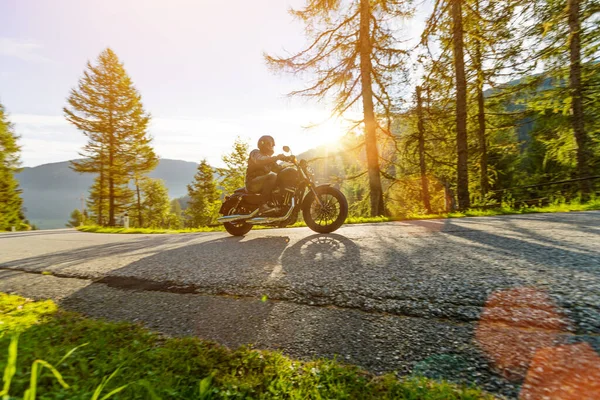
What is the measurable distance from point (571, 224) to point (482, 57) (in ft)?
26.0

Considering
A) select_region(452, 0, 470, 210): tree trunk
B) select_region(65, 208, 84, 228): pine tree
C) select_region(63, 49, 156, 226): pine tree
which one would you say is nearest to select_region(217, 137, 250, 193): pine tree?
select_region(63, 49, 156, 226): pine tree

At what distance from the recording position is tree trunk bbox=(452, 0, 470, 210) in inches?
370

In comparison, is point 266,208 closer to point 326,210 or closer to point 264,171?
point 264,171

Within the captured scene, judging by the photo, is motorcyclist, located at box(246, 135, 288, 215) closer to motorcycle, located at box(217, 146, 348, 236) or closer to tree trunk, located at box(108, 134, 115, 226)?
motorcycle, located at box(217, 146, 348, 236)

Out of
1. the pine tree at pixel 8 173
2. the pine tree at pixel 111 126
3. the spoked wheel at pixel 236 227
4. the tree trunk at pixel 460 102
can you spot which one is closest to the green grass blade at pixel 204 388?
the spoked wheel at pixel 236 227

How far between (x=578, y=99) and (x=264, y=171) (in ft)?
37.2

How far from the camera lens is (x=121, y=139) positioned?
71.4 ft

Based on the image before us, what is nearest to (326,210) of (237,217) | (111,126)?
(237,217)

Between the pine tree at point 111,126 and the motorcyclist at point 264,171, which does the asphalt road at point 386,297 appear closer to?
the motorcyclist at point 264,171

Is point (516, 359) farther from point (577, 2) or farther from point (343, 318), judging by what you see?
point (577, 2)

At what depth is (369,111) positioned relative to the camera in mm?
11000

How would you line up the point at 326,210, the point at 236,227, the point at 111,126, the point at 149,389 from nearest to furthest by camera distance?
the point at 149,389 → the point at 326,210 → the point at 236,227 → the point at 111,126

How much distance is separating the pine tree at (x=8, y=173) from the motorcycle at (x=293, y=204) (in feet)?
89.3

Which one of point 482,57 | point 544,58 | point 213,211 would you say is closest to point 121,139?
point 213,211
